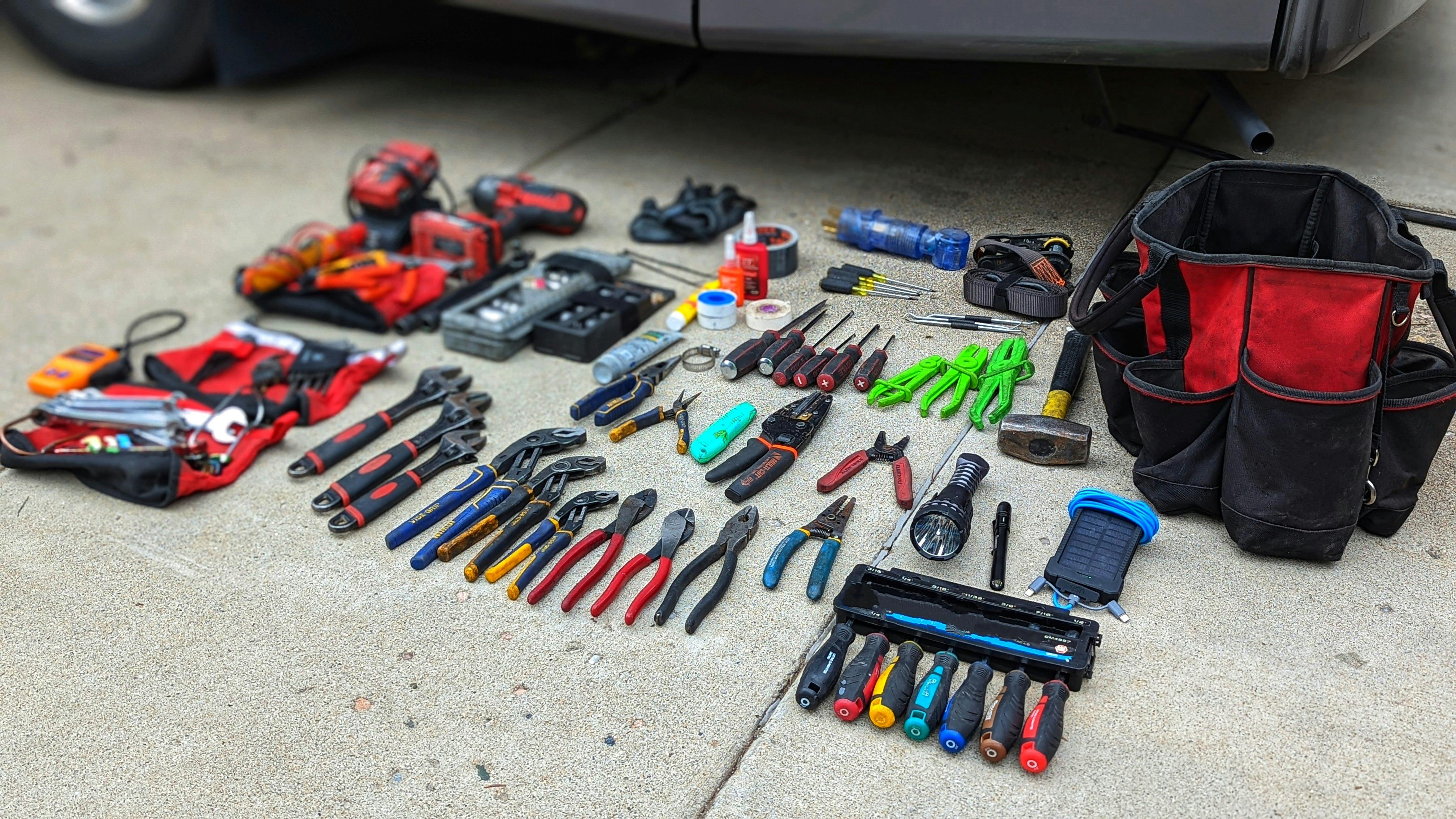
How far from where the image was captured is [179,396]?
3.77m

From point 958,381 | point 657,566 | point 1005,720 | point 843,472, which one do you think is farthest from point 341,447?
point 1005,720

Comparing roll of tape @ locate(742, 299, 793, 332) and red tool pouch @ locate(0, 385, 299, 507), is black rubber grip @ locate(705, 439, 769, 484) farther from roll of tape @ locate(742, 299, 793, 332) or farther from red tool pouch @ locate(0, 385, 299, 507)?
red tool pouch @ locate(0, 385, 299, 507)

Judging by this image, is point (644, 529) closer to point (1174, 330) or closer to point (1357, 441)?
point (1174, 330)

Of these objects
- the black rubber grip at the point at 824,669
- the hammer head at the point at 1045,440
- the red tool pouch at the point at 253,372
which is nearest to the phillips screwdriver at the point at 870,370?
the hammer head at the point at 1045,440

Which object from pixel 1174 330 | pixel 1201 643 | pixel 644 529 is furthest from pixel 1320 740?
pixel 644 529

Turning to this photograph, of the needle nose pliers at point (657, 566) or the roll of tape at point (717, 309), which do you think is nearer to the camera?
the needle nose pliers at point (657, 566)

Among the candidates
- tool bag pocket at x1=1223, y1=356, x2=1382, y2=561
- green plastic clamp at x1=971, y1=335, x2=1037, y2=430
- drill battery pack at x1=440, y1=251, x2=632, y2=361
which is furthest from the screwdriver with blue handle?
tool bag pocket at x1=1223, y1=356, x2=1382, y2=561

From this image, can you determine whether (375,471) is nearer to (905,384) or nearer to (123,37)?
(905,384)

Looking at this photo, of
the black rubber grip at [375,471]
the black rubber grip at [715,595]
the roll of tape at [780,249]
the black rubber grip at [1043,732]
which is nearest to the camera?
the black rubber grip at [1043,732]

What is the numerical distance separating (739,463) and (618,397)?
1.93 feet

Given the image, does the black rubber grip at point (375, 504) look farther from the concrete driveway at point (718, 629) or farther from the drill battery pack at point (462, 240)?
the drill battery pack at point (462, 240)

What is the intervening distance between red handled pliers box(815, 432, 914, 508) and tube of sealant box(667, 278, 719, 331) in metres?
0.96

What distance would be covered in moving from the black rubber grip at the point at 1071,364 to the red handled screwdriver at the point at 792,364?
0.76 m

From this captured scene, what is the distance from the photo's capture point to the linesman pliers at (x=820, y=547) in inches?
108
